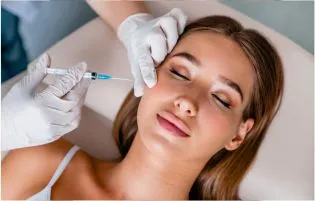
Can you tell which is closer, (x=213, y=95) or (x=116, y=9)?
(x=213, y=95)

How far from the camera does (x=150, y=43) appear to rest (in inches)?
54.4

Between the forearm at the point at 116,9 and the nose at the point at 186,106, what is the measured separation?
19.1 inches

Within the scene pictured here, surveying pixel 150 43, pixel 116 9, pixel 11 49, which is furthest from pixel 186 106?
pixel 11 49

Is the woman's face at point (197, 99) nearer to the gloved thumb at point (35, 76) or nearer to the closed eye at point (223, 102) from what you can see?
the closed eye at point (223, 102)

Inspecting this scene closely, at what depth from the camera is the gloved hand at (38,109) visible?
1.30m

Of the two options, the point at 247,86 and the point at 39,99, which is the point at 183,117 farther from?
the point at 39,99

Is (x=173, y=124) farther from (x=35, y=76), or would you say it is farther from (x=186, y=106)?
(x=35, y=76)

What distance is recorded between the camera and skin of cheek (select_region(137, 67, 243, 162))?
4.05ft

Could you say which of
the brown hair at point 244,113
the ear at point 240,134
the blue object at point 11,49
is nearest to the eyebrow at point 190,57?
the brown hair at point 244,113

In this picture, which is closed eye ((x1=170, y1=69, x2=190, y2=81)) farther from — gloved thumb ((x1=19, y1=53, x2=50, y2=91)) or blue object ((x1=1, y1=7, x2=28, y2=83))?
blue object ((x1=1, y1=7, x2=28, y2=83))

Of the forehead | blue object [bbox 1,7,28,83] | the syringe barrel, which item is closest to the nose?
the forehead

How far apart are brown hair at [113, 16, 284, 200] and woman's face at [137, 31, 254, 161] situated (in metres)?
0.03

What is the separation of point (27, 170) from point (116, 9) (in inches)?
23.8

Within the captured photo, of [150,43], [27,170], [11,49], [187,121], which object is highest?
[150,43]
